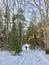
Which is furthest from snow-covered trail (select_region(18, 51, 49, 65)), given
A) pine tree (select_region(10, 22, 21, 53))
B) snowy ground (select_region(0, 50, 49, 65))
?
pine tree (select_region(10, 22, 21, 53))

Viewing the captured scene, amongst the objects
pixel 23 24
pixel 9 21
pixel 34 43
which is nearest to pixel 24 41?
pixel 23 24

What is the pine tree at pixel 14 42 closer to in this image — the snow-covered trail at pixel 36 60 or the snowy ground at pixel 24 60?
the snowy ground at pixel 24 60

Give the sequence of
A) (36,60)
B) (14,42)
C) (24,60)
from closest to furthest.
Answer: (36,60)
(24,60)
(14,42)

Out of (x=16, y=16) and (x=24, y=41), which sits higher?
(x=16, y=16)

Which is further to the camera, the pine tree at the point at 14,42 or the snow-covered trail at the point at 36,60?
the pine tree at the point at 14,42

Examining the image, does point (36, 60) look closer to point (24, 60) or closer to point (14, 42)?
point (24, 60)

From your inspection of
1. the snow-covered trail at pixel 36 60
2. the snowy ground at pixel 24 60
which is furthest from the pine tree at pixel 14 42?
the snow-covered trail at pixel 36 60

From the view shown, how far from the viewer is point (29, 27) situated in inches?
2223

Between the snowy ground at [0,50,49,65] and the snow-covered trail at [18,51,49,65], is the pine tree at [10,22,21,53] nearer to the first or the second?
the snowy ground at [0,50,49,65]

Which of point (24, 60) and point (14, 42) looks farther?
point (14, 42)

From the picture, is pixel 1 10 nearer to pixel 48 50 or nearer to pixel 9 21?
pixel 9 21

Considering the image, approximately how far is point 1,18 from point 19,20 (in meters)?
6.44

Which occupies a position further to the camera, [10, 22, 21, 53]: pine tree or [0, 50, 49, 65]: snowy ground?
[10, 22, 21, 53]: pine tree

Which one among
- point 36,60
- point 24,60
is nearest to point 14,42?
point 24,60
